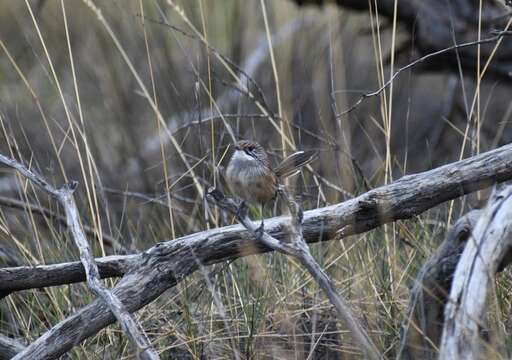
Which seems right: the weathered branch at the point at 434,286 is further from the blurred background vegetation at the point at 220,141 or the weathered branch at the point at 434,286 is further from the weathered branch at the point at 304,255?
the blurred background vegetation at the point at 220,141

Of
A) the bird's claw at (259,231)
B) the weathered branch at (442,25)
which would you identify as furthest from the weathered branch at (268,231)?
the weathered branch at (442,25)

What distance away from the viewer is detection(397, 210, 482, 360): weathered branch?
2.41 m

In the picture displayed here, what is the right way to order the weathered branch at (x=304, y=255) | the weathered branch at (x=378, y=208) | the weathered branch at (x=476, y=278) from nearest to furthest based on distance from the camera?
the weathered branch at (x=476, y=278)
the weathered branch at (x=304, y=255)
the weathered branch at (x=378, y=208)

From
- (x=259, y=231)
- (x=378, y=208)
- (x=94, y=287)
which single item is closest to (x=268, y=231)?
(x=259, y=231)

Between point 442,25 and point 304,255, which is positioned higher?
point 304,255

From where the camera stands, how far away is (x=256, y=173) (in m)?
2.93

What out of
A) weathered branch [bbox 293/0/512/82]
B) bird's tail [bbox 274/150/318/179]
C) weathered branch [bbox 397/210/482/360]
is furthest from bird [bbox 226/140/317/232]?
weathered branch [bbox 293/0/512/82]

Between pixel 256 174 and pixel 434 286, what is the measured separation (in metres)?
0.76

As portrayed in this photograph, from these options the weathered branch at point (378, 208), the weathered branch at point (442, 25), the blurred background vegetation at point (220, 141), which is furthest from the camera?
the weathered branch at point (442, 25)

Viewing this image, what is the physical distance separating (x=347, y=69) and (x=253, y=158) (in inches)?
154

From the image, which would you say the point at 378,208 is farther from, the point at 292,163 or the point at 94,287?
Result: the point at 94,287

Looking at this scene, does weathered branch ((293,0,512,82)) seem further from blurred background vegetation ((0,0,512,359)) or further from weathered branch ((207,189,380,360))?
weathered branch ((207,189,380,360))

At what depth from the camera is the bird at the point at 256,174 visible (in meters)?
2.93

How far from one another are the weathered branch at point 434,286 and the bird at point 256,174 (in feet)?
2.26
